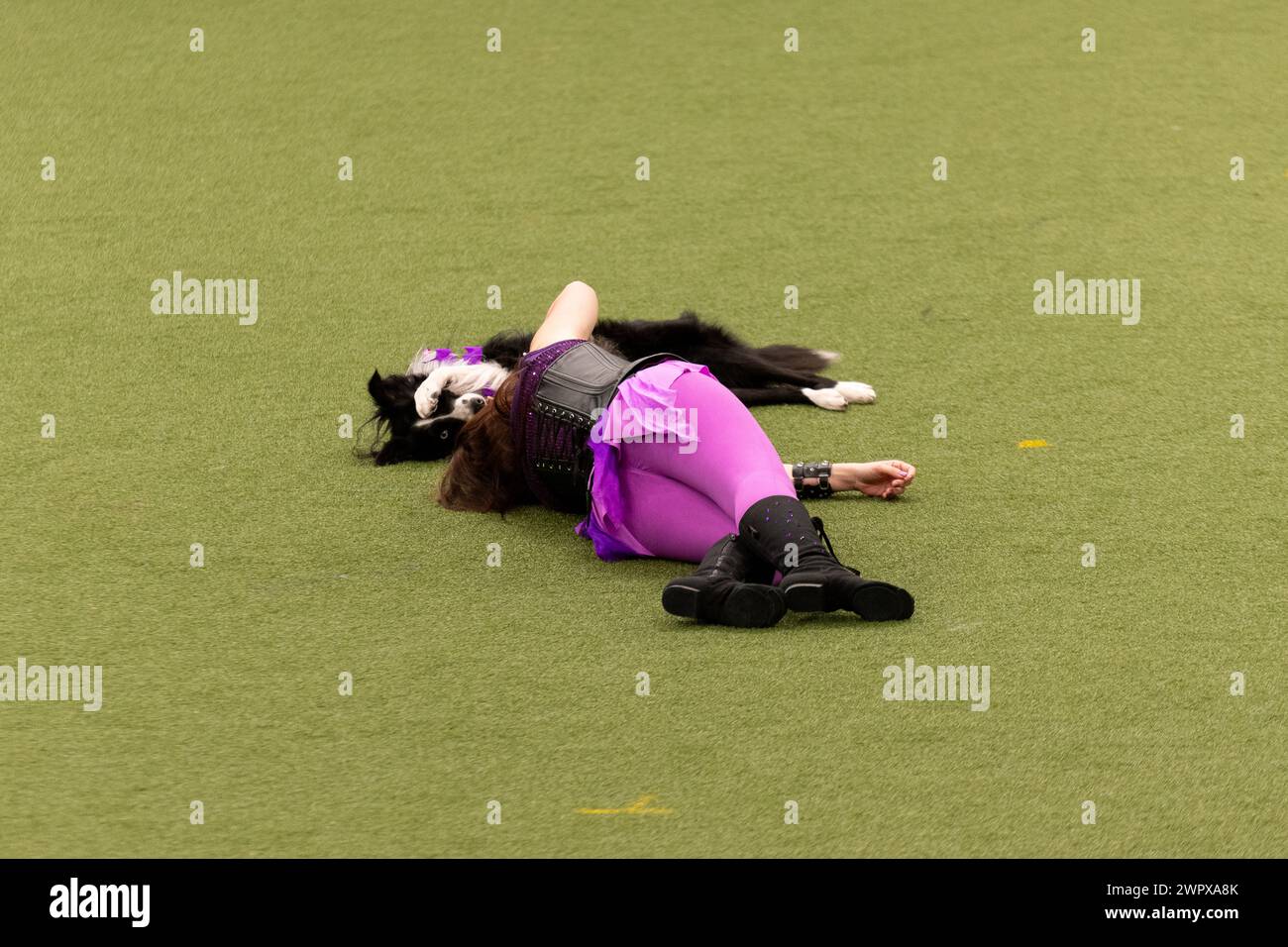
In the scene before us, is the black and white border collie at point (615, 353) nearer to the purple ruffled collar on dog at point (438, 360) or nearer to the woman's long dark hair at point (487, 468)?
the purple ruffled collar on dog at point (438, 360)

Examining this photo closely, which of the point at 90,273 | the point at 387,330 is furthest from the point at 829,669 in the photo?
the point at 90,273

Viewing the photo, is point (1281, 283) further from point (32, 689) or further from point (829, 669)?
point (32, 689)

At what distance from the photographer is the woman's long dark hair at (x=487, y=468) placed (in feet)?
12.7

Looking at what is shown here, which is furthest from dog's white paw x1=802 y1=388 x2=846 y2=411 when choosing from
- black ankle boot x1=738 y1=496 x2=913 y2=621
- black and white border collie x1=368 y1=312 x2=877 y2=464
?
black ankle boot x1=738 y1=496 x2=913 y2=621

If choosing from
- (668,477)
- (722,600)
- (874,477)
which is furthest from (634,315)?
(722,600)

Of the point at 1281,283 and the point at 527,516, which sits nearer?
the point at 527,516

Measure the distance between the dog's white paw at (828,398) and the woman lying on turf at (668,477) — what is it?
2.01 feet

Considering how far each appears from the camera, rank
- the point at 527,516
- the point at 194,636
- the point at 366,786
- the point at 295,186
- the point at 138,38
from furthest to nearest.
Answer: the point at 138,38 → the point at 295,186 → the point at 527,516 → the point at 194,636 → the point at 366,786

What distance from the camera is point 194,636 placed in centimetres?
326

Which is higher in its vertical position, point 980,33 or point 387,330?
point 980,33

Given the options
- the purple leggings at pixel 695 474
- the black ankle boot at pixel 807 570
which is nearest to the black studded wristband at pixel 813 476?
the purple leggings at pixel 695 474

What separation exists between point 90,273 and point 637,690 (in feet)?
10.2

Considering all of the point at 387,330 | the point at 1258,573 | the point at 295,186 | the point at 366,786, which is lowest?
the point at 366,786

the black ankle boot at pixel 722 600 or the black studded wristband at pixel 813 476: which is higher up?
the black studded wristband at pixel 813 476
